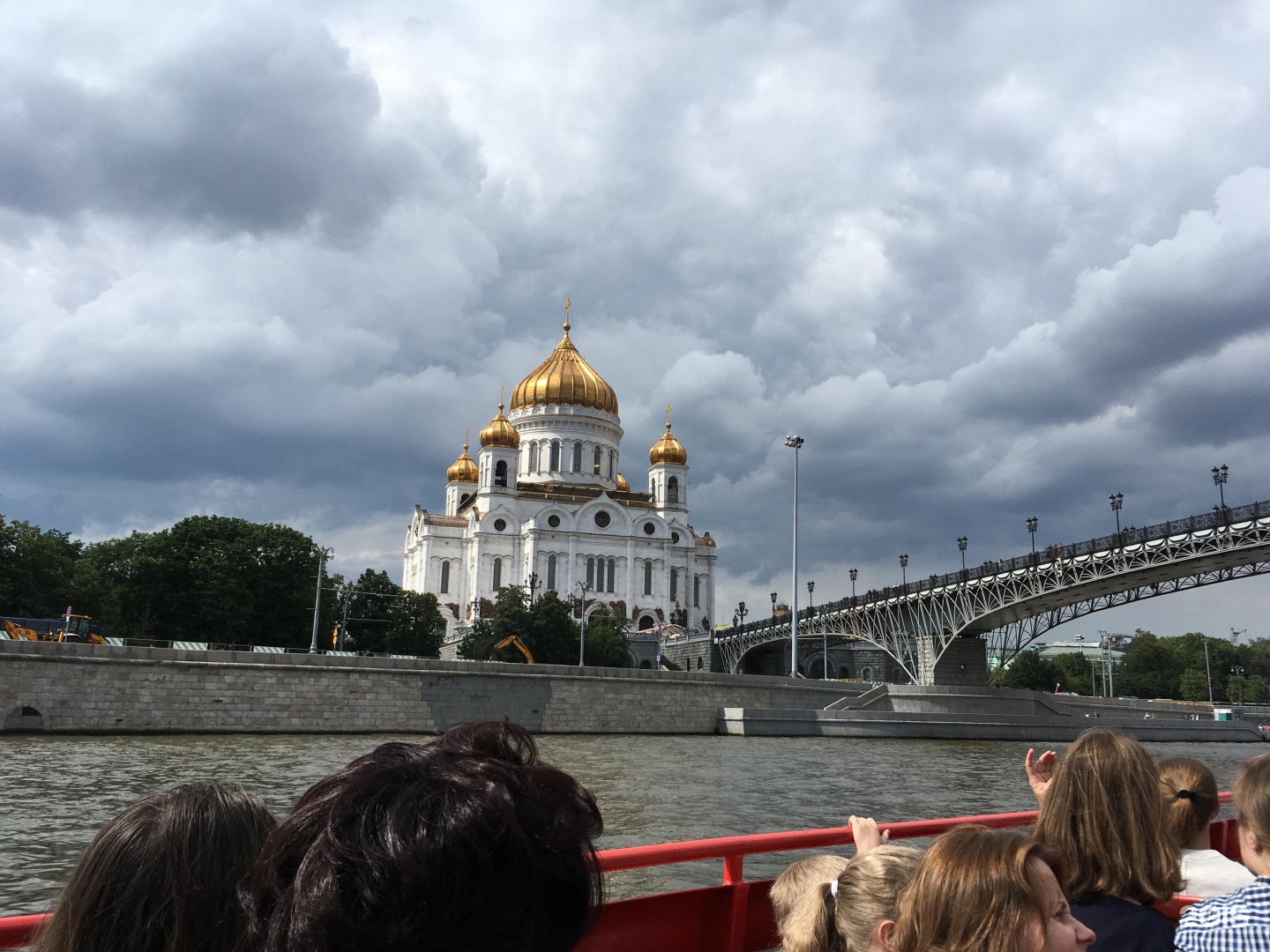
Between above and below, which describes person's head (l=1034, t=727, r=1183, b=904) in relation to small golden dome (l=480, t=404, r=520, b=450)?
below

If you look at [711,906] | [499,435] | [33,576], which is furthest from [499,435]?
[711,906]

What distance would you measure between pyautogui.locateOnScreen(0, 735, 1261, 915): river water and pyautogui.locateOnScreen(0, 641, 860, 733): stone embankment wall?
1.30 metres

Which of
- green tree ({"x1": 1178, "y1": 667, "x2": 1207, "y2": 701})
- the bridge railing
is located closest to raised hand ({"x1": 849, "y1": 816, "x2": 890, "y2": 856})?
the bridge railing

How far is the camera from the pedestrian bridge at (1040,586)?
3950 cm

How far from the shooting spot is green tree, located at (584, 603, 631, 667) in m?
56.1

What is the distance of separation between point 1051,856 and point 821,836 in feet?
8.09

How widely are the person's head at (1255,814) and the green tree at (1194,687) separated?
8897cm

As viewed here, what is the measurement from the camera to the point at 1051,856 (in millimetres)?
1979

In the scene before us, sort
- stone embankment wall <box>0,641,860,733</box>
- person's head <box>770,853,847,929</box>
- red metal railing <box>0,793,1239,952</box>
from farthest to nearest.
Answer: stone embankment wall <box>0,641,860,733</box>, red metal railing <box>0,793,1239,952</box>, person's head <box>770,853,847,929</box>

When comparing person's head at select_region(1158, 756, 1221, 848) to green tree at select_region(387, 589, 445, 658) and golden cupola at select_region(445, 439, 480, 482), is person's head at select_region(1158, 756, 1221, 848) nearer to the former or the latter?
green tree at select_region(387, 589, 445, 658)

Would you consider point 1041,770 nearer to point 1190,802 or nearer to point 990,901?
point 1190,802

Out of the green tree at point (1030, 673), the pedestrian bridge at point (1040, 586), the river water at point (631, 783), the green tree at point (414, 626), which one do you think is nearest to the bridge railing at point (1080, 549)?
the pedestrian bridge at point (1040, 586)

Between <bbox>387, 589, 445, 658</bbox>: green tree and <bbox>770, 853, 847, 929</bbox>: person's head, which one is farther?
<bbox>387, 589, 445, 658</bbox>: green tree

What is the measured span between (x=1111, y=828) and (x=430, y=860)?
7.11ft
